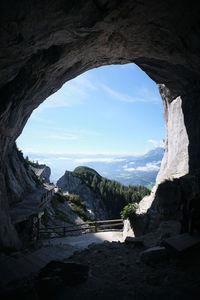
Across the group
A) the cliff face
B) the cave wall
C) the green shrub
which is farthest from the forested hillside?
the cave wall

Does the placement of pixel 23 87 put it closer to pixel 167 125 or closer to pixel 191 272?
pixel 191 272

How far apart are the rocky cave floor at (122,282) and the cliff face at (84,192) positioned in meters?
58.8

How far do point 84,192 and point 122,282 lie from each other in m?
65.6

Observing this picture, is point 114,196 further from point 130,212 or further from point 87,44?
point 87,44

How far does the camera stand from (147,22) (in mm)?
7465

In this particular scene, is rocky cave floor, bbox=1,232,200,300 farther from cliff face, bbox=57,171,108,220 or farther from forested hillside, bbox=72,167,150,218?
forested hillside, bbox=72,167,150,218

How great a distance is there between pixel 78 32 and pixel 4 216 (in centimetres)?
988

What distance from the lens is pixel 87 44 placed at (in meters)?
8.95

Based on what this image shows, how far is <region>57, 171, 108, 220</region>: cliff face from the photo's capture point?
2554 inches

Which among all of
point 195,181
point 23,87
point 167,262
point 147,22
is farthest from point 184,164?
point 23,87

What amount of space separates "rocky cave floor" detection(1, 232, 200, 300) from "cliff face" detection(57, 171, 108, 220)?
58802mm

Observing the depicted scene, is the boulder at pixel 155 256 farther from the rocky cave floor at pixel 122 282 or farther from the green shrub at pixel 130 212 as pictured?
the green shrub at pixel 130 212

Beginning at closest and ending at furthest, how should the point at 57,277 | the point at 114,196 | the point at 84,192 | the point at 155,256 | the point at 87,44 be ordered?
the point at 57,277
the point at 155,256
the point at 87,44
the point at 84,192
the point at 114,196

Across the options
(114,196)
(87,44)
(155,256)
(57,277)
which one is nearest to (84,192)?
(114,196)
